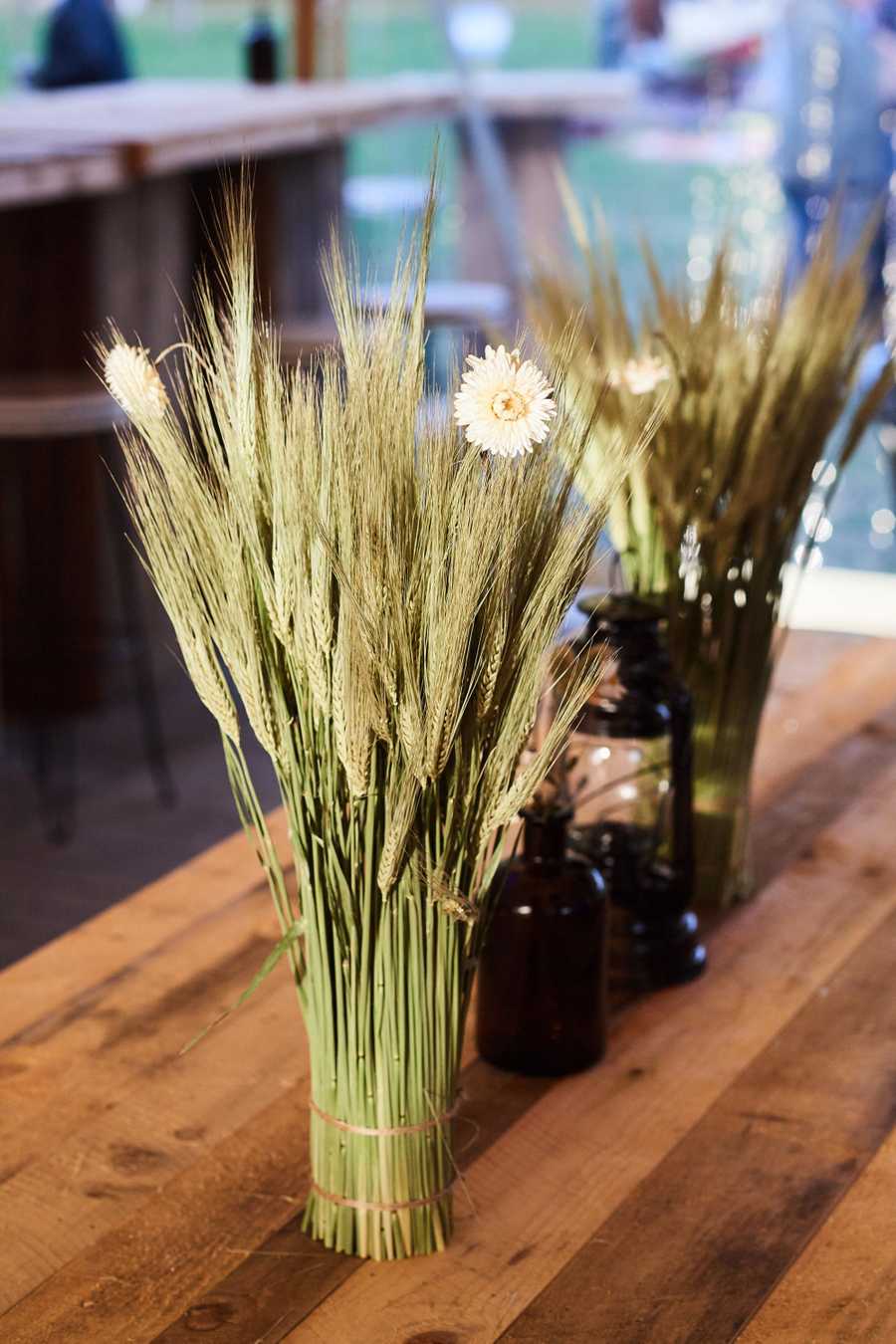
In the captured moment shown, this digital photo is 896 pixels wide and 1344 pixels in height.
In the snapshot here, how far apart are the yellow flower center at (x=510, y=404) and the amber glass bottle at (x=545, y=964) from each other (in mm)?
389

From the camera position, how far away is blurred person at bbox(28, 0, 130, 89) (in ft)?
15.2

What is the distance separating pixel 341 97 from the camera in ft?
13.6

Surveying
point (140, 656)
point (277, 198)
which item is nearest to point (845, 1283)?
point (140, 656)

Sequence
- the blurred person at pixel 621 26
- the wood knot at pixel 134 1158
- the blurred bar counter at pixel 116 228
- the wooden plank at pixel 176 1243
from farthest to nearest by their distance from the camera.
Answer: the blurred person at pixel 621 26, the blurred bar counter at pixel 116 228, the wood knot at pixel 134 1158, the wooden plank at pixel 176 1243

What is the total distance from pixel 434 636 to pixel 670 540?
23.4 inches

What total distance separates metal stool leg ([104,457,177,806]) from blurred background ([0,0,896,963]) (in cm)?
1

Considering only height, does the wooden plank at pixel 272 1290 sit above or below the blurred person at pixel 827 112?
below

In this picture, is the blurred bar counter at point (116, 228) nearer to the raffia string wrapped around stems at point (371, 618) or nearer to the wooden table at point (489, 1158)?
the wooden table at point (489, 1158)

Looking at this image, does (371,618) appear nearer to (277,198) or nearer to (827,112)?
(277,198)

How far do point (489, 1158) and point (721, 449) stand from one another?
60 cm

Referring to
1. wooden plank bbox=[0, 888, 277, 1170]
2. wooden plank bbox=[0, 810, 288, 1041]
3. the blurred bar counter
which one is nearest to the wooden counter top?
the blurred bar counter

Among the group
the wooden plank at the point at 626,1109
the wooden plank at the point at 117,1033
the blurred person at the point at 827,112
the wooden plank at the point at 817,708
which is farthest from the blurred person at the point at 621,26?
the wooden plank at the point at 117,1033

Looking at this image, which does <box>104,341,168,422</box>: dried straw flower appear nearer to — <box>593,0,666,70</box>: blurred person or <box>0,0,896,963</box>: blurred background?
<box>0,0,896,963</box>: blurred background

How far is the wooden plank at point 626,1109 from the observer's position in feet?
3.10
